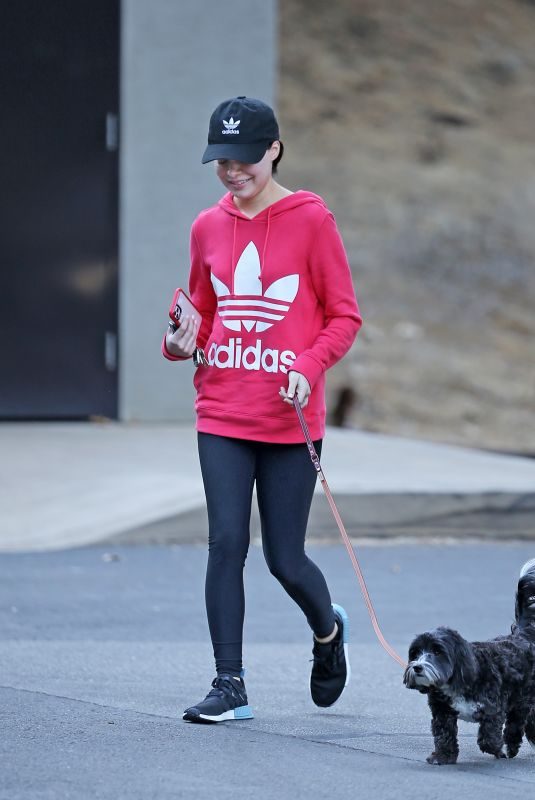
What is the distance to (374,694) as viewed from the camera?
633cm

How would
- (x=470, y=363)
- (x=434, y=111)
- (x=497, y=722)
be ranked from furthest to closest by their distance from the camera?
(x=434, y=111)
(x=470, y=363)
(x=497, y=722)

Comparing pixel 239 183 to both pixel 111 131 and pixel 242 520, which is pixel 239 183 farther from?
pixel 111 131

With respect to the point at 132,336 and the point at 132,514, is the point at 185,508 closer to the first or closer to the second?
the point at 132,514

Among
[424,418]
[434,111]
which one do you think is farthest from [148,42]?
[434,111]

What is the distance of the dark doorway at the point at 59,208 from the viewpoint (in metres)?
13.2

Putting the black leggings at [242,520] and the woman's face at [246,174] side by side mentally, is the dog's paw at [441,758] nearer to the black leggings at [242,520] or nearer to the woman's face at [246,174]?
the black leggings at [242,520]

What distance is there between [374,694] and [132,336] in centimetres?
748

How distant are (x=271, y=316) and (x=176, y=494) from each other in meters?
4.79

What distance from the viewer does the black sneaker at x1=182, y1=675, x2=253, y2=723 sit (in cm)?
542

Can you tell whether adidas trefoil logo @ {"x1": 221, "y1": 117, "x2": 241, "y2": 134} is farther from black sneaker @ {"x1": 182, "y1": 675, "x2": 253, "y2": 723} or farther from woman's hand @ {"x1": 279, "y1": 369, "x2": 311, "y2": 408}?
black sneaker @ {"x1": 182, "y1": 675, "x2": 253, "y2": 723}

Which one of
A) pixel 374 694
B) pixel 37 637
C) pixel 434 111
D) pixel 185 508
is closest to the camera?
pixel 374 694

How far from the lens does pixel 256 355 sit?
553cm

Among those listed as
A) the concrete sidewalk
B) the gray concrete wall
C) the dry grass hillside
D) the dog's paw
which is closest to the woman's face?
the dog's paw

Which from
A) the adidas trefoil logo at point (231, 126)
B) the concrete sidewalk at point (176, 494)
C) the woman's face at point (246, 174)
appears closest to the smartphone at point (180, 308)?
the woman's face at point (246, 174)
